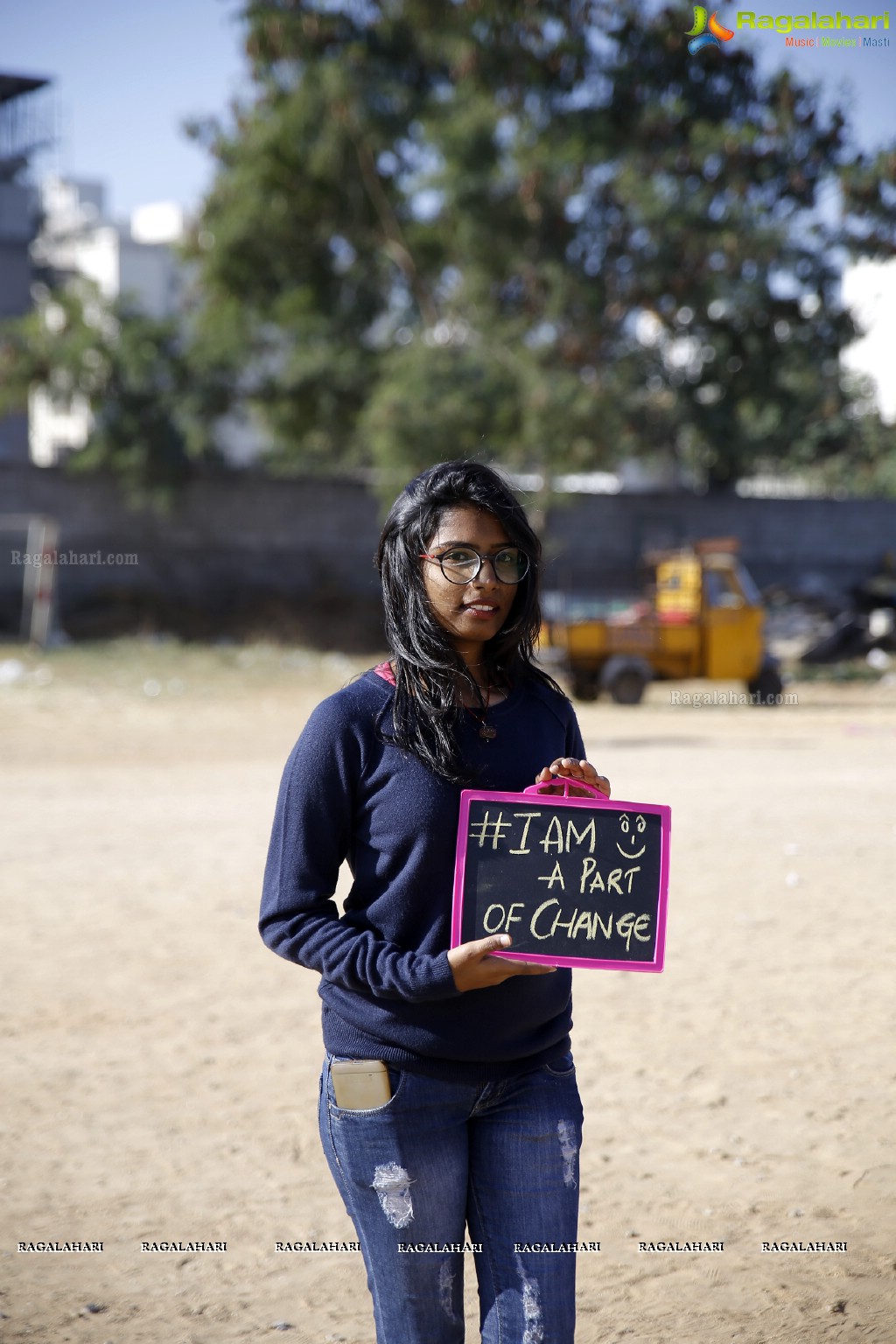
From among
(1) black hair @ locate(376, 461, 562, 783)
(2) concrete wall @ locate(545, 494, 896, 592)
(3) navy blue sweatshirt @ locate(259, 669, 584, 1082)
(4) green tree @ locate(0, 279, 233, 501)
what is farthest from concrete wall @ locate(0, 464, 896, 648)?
(3) navy blue sweatshirt @ locate(259, 669, 584, 1082)

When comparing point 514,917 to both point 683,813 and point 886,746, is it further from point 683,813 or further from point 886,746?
point 886,746

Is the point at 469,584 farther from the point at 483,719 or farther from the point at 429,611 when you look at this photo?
the point at 483,719

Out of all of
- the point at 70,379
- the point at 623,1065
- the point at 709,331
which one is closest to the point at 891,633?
the point at 709,331

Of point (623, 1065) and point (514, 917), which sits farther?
point (623, 1065)

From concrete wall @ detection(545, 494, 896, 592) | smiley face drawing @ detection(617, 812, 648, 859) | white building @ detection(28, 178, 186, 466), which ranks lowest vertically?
smiley face drawing @ detection(617, 812, 648, 859)

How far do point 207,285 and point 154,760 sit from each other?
11156mm

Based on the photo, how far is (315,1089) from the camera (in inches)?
181

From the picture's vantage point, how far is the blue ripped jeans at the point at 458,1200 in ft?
6.83

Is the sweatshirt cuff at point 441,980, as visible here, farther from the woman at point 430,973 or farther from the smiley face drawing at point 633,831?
the smiley face drawing at point 633,831

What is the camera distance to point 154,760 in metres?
11.6

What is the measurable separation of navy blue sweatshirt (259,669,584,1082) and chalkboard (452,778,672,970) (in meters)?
0.07

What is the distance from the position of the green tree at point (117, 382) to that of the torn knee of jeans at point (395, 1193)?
61.2 feet

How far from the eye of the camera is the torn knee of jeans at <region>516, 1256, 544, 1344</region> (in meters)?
2.10

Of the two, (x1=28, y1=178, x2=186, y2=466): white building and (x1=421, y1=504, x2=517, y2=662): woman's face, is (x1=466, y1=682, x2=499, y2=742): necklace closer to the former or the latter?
(x1=421, y1=504, x2=517, y2=662): woman's face
